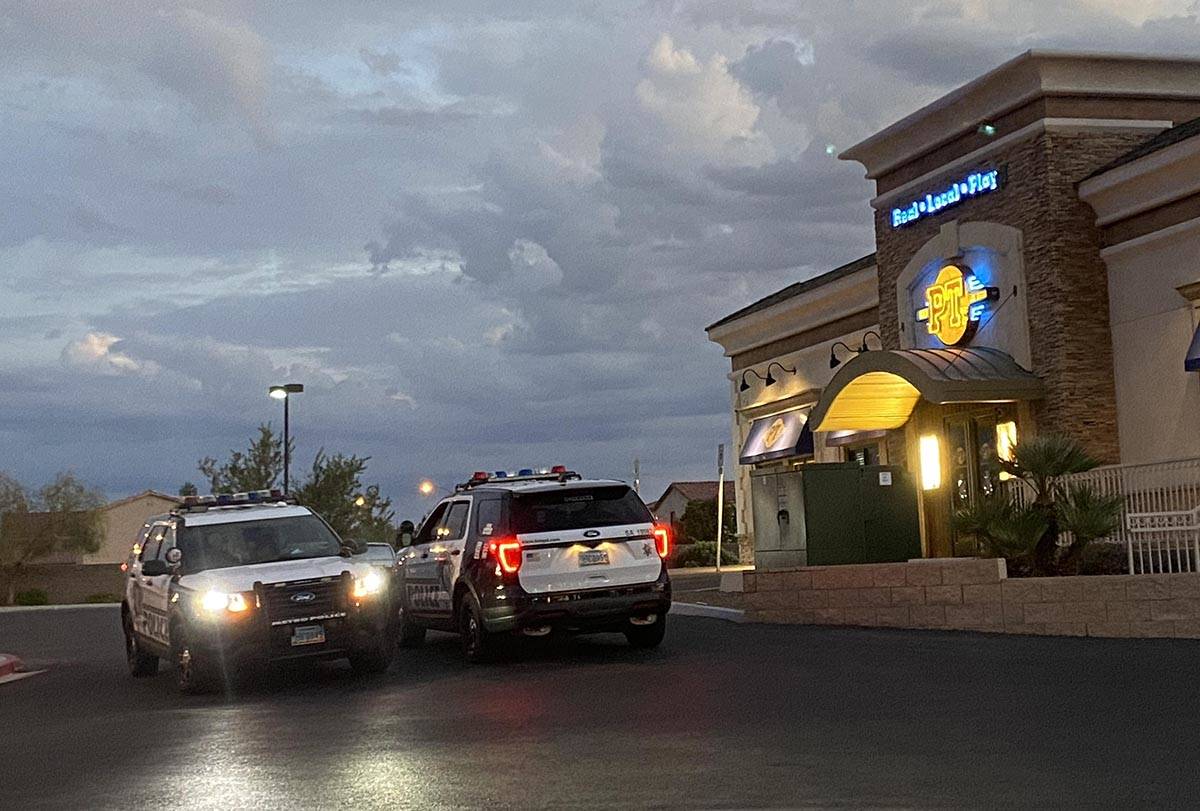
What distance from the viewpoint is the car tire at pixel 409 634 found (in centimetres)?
2125

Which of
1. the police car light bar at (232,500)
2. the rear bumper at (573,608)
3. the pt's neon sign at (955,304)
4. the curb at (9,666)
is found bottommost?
the curb at (9,666)

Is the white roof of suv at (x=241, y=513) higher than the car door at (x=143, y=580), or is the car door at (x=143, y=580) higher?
the white roof of suv at (x=241, y=513)

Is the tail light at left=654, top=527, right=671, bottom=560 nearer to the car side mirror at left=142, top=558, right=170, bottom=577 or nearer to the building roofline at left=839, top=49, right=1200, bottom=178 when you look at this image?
the car side mirror at left=142, top=558, right=170, bottom=577

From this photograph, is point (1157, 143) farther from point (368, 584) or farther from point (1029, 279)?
point (368, 584)

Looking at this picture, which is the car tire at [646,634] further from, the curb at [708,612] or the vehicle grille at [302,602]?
the curb at [708,612]

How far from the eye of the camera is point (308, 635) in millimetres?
16438

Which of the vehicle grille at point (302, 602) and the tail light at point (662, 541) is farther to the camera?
the tail light at point (662, 541)

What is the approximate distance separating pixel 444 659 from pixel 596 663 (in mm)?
2826

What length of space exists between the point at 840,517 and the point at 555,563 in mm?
8049

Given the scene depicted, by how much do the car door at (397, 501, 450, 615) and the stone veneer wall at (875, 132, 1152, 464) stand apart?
11048 millimetres

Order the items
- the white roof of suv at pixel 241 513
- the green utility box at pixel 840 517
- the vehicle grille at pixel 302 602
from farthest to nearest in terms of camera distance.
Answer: the green utility box at pixel 840 517, the white roof of suv at pixel 241 513, the vehicle grille at pixel 302 602

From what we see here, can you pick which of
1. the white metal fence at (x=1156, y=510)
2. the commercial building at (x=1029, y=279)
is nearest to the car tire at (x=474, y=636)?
the commercial building at (x=1029, y=279)

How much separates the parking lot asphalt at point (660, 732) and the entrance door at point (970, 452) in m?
9.48

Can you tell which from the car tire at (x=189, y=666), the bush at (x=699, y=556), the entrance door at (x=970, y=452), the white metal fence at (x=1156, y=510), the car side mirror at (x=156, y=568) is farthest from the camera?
the bush at (x=699, y=556)
